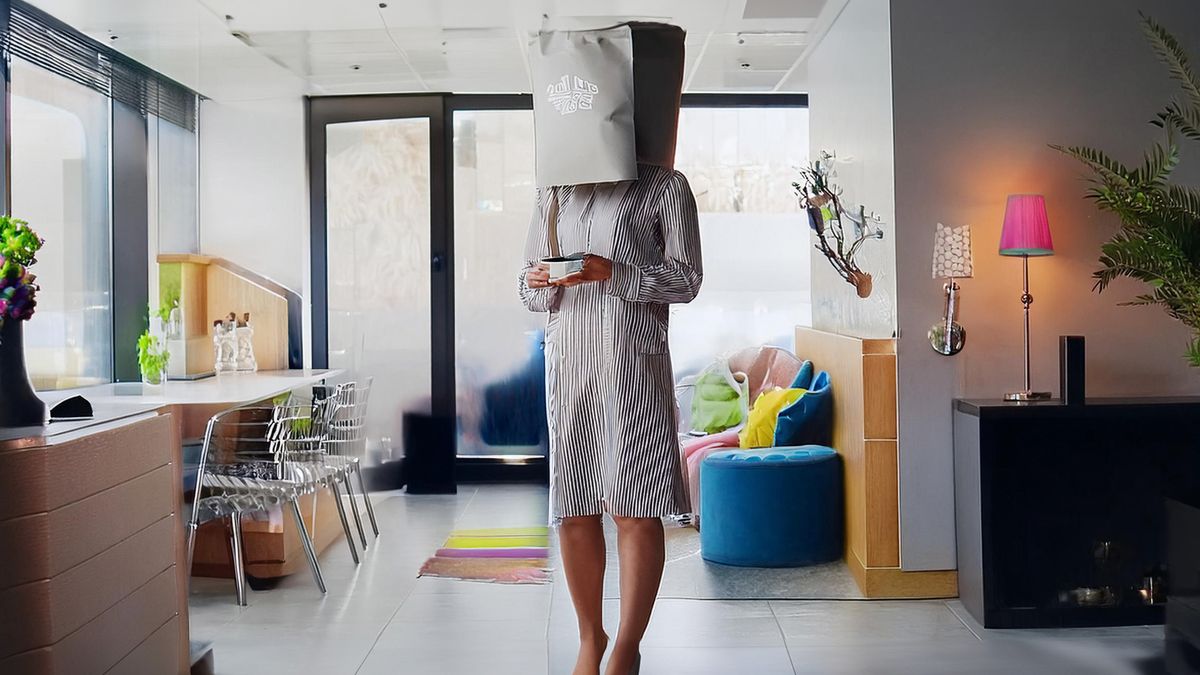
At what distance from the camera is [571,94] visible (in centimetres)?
285

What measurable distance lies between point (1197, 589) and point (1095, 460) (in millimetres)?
803

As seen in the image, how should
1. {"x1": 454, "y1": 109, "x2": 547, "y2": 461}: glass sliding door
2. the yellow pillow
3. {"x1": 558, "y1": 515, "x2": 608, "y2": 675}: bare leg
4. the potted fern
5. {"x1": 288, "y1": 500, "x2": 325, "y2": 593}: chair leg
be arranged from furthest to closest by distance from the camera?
{"x1": 454, "y1": 109, "x2": 547, "y2": 461}: glass sliding door, the yellow pillow, {"x1": 288, "y1": 500, "x2": 325, "y2": 593}: chair leg, the potted fern, {"x1": 558, "y1": 515, "x2": 608, "y2": 675}: bare leg

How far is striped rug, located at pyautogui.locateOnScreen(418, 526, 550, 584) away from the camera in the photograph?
15.2 feet

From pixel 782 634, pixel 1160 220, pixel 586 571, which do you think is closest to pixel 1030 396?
pixel 1160 220

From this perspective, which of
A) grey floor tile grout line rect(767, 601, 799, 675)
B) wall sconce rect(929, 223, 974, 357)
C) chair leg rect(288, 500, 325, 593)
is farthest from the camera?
chair leg rect(288, 500, 325, 593)

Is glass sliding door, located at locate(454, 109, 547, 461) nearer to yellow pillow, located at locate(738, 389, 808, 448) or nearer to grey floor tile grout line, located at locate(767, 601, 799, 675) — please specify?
yellow pillow, located at locate(738, 389, 808, 448)

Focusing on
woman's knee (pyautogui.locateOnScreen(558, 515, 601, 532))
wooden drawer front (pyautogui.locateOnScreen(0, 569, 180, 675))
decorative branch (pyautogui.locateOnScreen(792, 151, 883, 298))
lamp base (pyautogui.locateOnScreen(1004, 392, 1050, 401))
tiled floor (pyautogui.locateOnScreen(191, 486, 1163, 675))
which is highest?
decorative branch (pyautogui.locateOnScreen(792, 151, 883, 298))

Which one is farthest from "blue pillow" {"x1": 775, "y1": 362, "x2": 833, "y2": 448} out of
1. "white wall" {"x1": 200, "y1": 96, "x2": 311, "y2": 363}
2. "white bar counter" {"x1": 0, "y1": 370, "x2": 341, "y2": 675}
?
"white wall" {"x1": 200, "y1": 96, "x2": 311, "y2": 363}

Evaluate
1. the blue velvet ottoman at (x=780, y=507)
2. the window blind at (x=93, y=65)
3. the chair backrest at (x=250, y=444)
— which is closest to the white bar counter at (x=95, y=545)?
the chair backrest at (x=250, y=444)

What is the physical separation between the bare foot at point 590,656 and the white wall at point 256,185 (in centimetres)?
445

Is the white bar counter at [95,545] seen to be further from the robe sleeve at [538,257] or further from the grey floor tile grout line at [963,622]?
the grey floor tile grout line at [963,622]

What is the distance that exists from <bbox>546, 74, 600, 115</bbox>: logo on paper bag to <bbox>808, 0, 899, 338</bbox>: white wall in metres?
1.67

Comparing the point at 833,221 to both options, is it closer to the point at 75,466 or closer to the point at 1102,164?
the point at 1102,164

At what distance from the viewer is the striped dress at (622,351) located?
283cm
